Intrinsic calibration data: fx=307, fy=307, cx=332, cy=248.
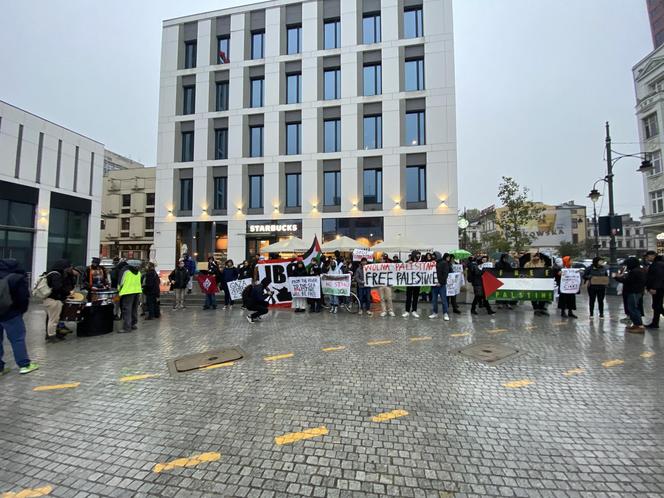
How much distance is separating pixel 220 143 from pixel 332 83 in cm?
1070

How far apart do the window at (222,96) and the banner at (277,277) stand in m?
21.0

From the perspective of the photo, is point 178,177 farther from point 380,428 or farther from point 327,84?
point 380,428

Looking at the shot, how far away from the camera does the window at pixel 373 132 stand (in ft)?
78.6

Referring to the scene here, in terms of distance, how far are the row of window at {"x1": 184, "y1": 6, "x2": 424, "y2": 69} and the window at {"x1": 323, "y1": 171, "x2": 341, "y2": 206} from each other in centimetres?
1049

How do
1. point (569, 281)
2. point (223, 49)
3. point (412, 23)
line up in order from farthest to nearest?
point (223, 49) < point (412, 23) < point (569, 281)

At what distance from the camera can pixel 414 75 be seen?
2359 centimetres

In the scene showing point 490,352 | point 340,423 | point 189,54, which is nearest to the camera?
point 340,423

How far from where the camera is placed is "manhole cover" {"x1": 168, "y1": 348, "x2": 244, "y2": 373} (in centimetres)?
539

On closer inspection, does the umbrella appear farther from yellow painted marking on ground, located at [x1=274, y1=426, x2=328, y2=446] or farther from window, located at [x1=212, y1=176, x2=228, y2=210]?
yellow painted marking on ground, located at [x1=274, y1=426, x2=328, y2=446]

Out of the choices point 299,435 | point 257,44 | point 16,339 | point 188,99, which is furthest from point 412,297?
point 188,99

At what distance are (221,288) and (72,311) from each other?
5.40 meters

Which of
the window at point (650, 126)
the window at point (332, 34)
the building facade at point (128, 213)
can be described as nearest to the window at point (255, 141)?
the window at point (332, 34)

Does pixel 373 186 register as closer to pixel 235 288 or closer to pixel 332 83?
pixel 332 83

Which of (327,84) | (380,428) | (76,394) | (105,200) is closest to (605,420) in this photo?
(380,428)
